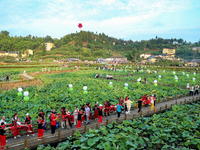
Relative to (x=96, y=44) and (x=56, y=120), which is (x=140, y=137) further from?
(x=96, y=44)

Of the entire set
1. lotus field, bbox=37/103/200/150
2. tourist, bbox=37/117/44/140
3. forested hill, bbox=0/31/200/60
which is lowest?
lotus field, bbox=37/103/200/150

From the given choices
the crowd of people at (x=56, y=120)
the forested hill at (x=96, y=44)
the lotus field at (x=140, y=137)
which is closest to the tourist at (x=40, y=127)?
the crowd of people at (x=56, y=120)

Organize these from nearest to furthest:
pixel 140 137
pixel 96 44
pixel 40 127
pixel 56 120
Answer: pixel 40 127 → pixel 140 137 → pixel 56 120 → pixel 96 44

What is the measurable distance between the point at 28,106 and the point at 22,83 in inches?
453

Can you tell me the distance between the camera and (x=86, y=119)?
10.6 meters

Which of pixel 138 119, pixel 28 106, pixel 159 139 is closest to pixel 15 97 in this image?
pixel 28 106

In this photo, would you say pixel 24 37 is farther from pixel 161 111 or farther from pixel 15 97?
pixel 161 111

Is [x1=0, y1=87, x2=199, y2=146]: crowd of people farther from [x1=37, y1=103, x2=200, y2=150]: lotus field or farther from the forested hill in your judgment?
the forested hill

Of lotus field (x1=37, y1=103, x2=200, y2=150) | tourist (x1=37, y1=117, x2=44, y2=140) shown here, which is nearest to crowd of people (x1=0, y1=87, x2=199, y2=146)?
tourist (x1=37, y1=117, x2=44, y2=140)

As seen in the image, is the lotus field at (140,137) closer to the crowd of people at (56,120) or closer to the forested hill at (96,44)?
the crowd of people at (56,120)

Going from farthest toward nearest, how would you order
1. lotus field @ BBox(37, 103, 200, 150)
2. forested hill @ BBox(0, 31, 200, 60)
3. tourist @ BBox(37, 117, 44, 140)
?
forested hill @ BBox(0, 31, 200, 60) < tourist @ BBox(37, 117, 44, 140) < lotus field @ BBox(37, 103, 200, 150)

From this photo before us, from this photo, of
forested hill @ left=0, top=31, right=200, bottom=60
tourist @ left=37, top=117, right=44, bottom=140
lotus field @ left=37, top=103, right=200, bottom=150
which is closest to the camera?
lotus field @ left=37, top=103, right=200, bottom=150

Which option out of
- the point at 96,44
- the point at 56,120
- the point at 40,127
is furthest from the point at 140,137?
the point at 96,44

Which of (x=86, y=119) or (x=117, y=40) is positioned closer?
(x=86, y=119)
